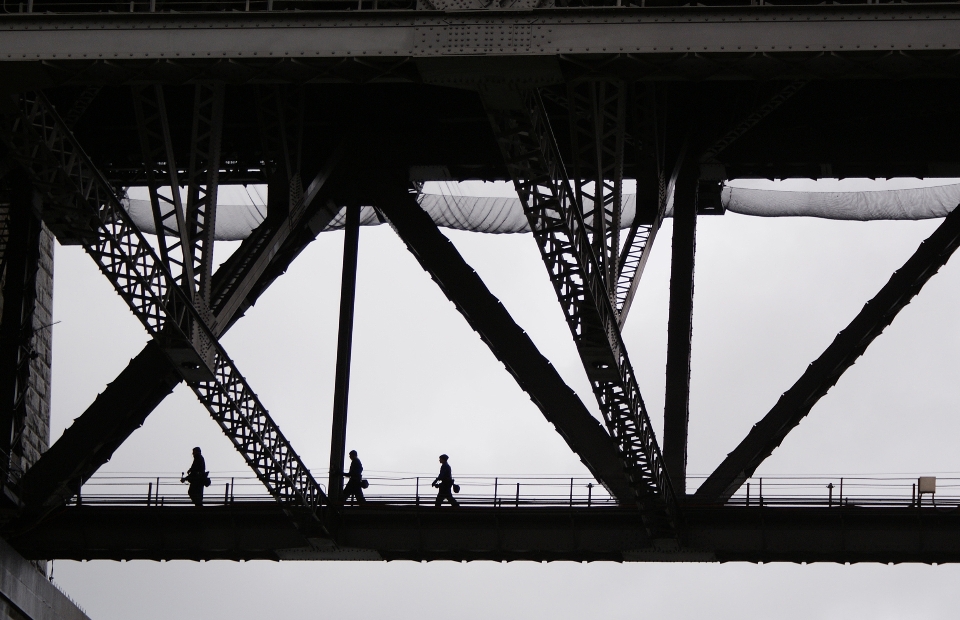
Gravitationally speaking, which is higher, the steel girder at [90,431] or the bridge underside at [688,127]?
the bridge underside at [688,127]

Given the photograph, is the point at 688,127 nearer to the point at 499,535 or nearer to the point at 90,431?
the point at 499,535

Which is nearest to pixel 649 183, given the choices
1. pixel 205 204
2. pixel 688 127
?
pixel 688 127

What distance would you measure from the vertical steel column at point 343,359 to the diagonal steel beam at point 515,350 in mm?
1242

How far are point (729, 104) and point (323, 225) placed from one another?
9295 mm

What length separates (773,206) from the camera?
153ft

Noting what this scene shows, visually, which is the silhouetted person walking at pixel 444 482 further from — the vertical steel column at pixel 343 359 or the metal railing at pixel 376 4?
the metal railing at pixel 376 4

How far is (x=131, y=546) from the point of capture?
120 feet

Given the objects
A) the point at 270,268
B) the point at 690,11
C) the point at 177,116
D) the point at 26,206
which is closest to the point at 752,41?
the point at 690,11

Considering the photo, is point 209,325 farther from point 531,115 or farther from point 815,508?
point 815,508

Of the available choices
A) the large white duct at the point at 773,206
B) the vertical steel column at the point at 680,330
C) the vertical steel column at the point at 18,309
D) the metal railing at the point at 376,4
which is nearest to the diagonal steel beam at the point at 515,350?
the vertical steel column at the point at 680,330

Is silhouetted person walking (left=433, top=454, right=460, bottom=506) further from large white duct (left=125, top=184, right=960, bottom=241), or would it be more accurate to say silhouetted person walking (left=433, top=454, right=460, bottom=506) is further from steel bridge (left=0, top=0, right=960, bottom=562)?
large white duct (left=125, top=184, right=960, bottom=241)

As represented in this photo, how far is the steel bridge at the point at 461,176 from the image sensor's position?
27578 millimetres

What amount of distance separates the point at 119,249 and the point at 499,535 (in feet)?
32.5

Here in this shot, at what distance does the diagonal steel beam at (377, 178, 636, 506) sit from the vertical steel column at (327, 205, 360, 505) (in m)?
1.24
